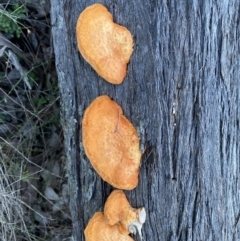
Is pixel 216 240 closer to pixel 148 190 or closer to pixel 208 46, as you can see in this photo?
pixel 148 190

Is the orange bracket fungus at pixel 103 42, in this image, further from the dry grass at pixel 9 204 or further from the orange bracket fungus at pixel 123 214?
the dry grass at pixel 9 204

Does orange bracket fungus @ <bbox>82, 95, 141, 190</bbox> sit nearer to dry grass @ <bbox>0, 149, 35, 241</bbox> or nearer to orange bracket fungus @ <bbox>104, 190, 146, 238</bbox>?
orange bracket fungus @ <bbox>104, 190, 146, 238</bbox>

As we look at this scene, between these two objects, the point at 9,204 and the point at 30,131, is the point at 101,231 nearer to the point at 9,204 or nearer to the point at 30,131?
the point at 9,204

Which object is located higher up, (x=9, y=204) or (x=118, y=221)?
(x=118, y=221)

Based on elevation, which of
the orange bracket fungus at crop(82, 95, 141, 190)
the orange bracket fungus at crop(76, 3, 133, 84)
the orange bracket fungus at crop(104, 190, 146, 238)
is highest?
the orange bracket fungus at crop(76, 3, 133, 84)

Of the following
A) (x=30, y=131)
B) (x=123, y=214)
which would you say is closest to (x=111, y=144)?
(x=123, y=214)

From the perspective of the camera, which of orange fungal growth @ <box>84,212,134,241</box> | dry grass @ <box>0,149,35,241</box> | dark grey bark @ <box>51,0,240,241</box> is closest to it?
dark grey bark @ <box>51,0,240,241</box>

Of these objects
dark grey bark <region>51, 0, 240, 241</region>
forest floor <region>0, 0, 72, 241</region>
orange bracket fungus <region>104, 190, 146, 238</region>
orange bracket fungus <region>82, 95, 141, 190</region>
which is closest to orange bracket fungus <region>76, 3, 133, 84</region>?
dark grey bark <region>51, 0, 240, 241</region>
